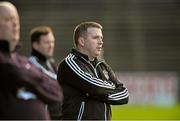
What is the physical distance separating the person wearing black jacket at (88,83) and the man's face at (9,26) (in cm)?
189

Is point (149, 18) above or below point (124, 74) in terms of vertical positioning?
above

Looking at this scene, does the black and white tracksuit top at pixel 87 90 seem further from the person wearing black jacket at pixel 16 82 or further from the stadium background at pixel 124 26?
the stadium background at pixel 124 26

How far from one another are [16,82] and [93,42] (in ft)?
7.38

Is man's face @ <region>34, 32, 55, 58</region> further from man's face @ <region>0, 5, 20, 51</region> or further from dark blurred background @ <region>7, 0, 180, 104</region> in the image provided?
dark blurred background @ <region>7, 0, 180, 104</region>

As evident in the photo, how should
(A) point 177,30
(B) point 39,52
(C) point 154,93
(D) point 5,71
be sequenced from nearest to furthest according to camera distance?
(D) point 5,71 → (B) point 39,52 → (C) point 154,93 → (A) point 177,30

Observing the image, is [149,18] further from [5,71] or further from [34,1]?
[5,71]

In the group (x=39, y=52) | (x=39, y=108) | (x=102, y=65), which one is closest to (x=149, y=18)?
(x=39, y=52)

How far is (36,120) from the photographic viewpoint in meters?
4.66

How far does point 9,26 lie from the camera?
4.55 m

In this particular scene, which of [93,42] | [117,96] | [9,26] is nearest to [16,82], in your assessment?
[9,26]

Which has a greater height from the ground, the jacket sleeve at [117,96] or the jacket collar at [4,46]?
the jacket collar at [4,46]

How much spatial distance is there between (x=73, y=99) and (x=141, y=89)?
28.1ft

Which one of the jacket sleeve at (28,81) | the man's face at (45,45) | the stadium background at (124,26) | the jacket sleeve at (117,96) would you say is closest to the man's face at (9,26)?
the jacket sleeve at (28,81)

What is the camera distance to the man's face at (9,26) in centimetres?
454
